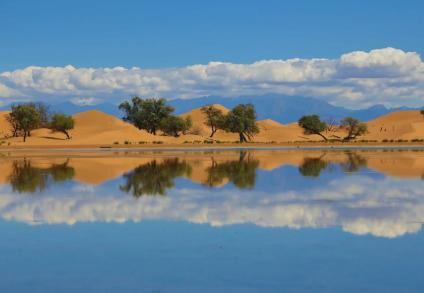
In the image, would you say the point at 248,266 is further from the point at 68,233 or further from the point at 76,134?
the point at 76,134

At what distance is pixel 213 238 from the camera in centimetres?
1534

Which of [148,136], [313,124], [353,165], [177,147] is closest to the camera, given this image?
[353,165]

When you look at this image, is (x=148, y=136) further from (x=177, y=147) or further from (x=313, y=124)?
(x=313, y=124)

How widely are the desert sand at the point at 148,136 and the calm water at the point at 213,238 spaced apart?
261 feet

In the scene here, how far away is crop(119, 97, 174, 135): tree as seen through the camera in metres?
136

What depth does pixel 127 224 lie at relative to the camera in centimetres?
1756

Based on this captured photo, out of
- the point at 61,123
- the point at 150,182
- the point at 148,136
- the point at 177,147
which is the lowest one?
the point at 177,147

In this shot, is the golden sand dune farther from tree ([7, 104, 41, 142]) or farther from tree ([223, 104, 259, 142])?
tree ([7, 104, 41, 142])

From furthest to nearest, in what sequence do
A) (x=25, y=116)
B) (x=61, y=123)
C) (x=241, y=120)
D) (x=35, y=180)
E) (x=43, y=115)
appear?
(x=43, y=115), (x=241, y=120), (x=61, y=123), (x=25, y=116), (x=35, y=180)

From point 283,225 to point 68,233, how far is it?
5.75m

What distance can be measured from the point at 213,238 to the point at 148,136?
354 feet

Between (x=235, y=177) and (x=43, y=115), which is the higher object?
(x=43, y=115)

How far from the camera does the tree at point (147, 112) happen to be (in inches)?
5344

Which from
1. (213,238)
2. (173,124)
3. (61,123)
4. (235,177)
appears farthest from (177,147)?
(213,238)
